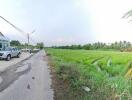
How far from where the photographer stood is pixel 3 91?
12266 millimetres

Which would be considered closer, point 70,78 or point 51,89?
point 51,89

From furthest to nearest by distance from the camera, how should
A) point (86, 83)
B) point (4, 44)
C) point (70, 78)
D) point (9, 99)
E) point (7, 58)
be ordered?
point (4, 44), point (7, 58), point (70, 78), point (86, 83), point (9, 99)

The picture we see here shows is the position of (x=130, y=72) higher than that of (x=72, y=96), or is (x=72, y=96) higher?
(x=130, y=72)

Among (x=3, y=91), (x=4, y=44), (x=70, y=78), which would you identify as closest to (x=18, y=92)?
(x=3, y=91)

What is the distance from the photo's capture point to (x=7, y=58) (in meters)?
37.2

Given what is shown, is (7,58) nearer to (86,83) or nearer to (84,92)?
(86,83)

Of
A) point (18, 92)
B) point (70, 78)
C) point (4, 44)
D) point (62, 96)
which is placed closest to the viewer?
point (62, 96)

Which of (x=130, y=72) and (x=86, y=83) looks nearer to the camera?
(x=130, y=72)

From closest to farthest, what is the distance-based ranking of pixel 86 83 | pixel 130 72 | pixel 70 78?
pixel 130 72, pixel 86 83, pixel 70 78

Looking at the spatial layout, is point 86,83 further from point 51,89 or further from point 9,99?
point 9,99

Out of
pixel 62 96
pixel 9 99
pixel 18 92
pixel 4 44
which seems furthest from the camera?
pixel 4 44

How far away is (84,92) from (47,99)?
5.69 feet

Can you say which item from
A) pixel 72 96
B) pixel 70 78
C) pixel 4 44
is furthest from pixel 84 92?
pixel 4 44

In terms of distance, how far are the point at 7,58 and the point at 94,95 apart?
27766mm
